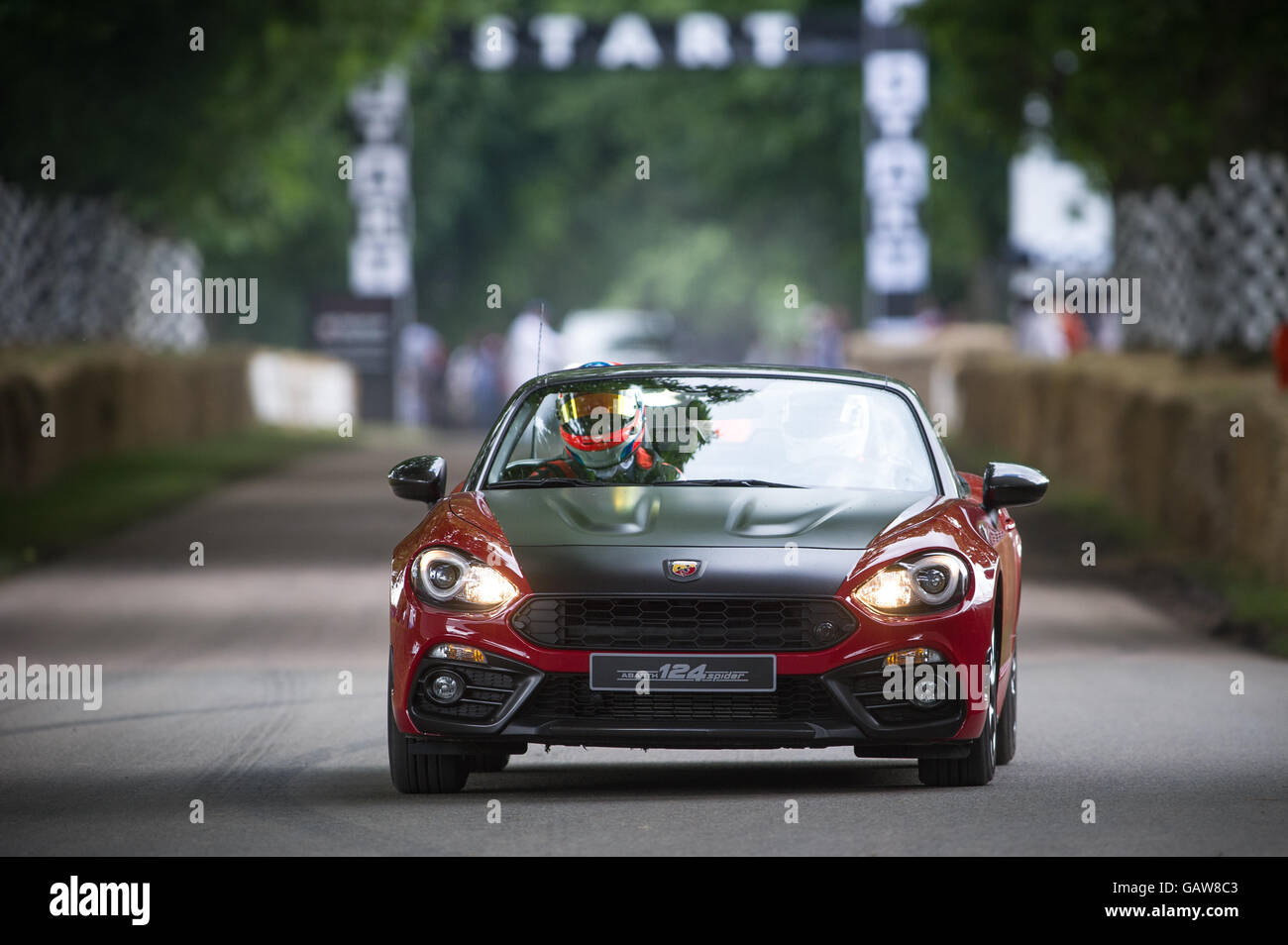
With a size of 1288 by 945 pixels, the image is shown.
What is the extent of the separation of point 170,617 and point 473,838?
8401mm

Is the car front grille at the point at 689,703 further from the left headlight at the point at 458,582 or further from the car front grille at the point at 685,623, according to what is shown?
the left headlight at the point at 458,582

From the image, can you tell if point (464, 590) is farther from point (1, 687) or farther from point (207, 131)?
point (207, 131)

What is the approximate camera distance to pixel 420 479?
380 inches

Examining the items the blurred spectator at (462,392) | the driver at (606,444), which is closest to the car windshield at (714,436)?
the driver at (606,444)

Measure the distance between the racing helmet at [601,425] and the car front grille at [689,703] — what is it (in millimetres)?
1297

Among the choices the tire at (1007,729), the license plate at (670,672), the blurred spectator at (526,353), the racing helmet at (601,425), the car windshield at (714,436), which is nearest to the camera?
the license plate at (670,672)

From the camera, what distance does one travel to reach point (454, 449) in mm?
37406

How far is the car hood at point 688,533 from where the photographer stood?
862 centimetres

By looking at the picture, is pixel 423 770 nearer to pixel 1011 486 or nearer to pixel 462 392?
pixel 1011 486

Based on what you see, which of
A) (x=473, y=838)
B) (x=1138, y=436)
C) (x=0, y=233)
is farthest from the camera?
(x=0, y=233)

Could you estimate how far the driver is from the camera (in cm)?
961

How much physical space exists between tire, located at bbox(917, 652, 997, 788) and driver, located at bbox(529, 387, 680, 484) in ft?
4.53

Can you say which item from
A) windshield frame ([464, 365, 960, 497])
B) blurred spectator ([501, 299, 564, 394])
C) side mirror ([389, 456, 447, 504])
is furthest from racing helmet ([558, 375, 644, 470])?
blurred spectator ([501, 299, 564, 394])
